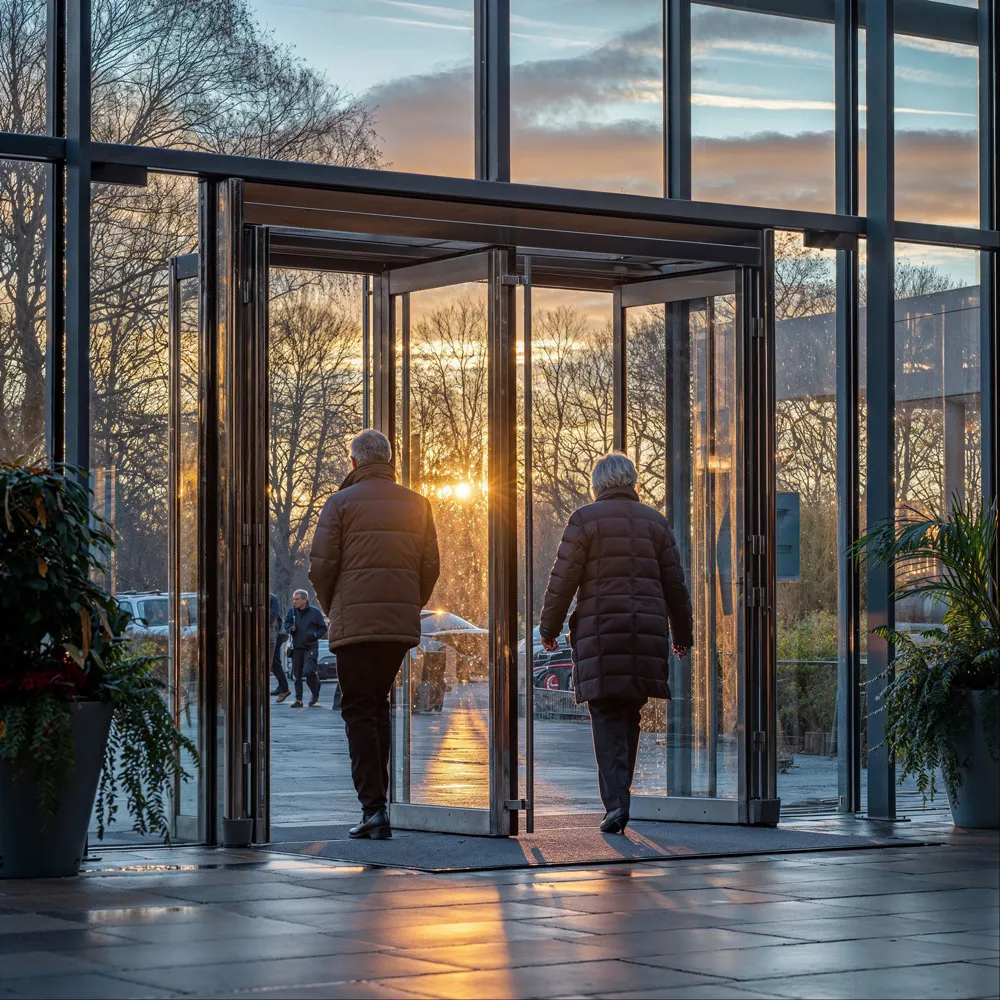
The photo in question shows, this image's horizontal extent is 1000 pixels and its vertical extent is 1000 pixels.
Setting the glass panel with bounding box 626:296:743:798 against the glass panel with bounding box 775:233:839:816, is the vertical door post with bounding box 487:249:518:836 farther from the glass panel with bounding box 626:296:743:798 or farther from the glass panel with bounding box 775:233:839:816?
the glass panel with bounding box 775:233:839:816

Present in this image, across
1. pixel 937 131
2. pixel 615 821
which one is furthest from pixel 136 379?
pixel 937 131

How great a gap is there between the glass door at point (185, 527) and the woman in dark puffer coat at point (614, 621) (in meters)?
1.58

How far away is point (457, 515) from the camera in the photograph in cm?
857

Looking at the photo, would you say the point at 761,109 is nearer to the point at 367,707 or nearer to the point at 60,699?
the point at 367,707

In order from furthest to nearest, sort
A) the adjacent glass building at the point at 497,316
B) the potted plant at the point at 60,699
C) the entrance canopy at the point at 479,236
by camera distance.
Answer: the entrance canopy at the point at 479,236 < the adjacent glass building at the point at 497,316 < the potted plant at the point at 60,699

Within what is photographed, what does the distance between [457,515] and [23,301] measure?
7.31 ft

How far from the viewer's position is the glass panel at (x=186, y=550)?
7.66 m

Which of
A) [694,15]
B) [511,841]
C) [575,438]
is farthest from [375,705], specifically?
[575,438]

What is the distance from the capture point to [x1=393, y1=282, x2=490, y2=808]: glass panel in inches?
329

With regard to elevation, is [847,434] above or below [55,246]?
below

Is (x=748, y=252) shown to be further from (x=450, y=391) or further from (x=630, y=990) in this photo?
(x=630, y=990)

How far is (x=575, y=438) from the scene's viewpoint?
500 inches

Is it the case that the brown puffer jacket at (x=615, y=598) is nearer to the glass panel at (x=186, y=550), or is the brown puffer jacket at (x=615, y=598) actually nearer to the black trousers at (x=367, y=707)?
the black trousers at (x=367, y=707)

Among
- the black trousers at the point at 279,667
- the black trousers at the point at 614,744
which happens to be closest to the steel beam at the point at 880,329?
the black trousers at the point at 614,744
